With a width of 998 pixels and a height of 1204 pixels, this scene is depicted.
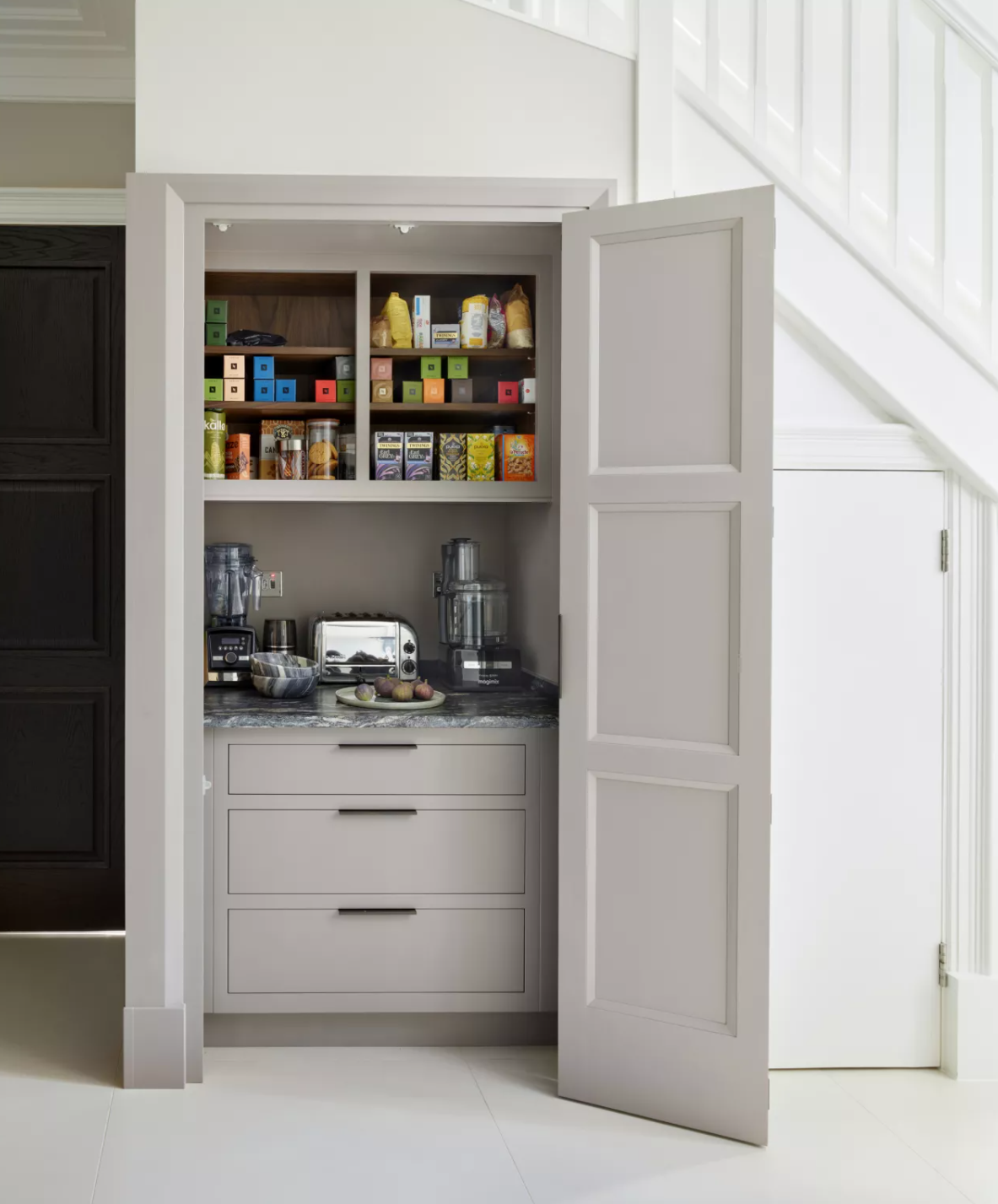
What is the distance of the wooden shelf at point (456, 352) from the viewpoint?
3184 mm

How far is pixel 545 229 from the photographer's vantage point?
10.0 feet

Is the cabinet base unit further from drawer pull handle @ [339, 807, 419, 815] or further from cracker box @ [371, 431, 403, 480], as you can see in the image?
cracker box @ [371, 431, 403, 480]

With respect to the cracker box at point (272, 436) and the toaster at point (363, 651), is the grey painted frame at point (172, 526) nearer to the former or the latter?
the cracker box at point (272, 436)

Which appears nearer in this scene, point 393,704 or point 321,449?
point 393,704

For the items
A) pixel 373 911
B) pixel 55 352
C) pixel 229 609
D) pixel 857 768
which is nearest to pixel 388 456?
pixel 229 609

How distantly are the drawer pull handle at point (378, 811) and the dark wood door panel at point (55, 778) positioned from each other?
1.37 metres

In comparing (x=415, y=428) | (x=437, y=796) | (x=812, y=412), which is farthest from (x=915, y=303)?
→ (x=437, y=796)

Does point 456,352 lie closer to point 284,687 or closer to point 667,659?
point 284,687

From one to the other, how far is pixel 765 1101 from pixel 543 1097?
524 mm

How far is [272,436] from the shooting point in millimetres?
3254

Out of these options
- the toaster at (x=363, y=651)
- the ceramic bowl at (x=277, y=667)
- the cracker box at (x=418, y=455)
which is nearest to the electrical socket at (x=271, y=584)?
the toaster at (x=363, y=651)

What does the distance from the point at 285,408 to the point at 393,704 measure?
96cm

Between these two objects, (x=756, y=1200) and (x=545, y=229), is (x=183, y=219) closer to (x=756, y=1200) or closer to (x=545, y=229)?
(x=545, y=229)

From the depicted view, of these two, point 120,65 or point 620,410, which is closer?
point 620,410
